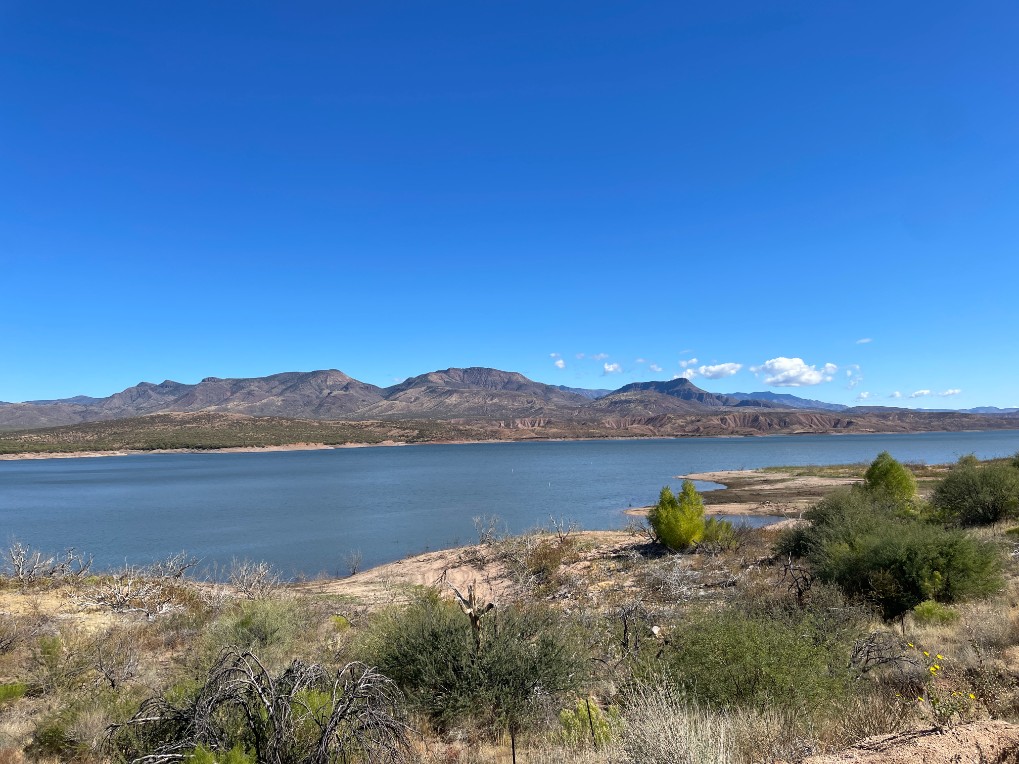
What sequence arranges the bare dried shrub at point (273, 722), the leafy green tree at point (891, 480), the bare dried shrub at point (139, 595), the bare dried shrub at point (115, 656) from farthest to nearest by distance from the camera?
the leafy green tree at point (891, 480), the bare dried shrub at point (139, 595), the bare dried shrub at point (115, 656), the bare dried shrub at point (273, 722)

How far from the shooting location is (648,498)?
1829 inches

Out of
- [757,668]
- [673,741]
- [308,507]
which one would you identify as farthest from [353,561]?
[673,741]

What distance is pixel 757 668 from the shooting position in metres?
6.16

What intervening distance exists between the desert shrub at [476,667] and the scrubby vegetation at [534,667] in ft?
0.08

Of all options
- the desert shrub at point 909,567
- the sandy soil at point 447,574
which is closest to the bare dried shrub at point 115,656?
the sandy soil at point 447,574

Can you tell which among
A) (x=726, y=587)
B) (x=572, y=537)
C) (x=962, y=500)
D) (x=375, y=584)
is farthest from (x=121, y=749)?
(x=962, y=500)

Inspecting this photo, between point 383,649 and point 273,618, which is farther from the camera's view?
point 273,618

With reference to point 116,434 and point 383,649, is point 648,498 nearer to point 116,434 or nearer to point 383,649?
point 383,649

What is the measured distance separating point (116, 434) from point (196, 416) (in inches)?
1237

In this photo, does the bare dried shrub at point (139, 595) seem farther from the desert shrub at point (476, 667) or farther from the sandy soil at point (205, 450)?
the sandy soil at point (205, 450)

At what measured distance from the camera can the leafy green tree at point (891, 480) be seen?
2147cm

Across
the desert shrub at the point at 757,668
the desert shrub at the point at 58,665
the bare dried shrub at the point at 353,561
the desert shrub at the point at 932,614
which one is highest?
the desert shrub at the point at 757,668

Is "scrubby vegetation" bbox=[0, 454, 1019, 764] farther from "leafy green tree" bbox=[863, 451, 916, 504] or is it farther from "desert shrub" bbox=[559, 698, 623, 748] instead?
"leafy green tree" bbox=[863, 451, 916, 504]

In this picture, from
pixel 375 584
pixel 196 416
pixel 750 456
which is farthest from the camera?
pixel 196 416
